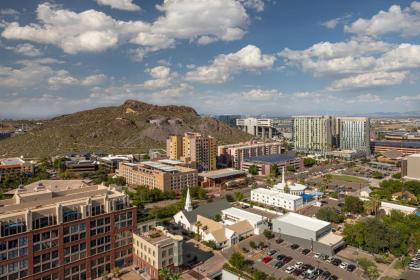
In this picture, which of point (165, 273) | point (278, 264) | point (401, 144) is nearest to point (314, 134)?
point (401, 144)

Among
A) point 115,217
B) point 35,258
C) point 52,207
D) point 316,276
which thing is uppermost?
point 52,207

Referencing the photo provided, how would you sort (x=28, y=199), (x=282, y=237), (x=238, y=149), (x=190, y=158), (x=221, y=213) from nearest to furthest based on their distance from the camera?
(x=28, y=199)
(x=282, y=237)
(x=221, y=213)
(x=190, y=158)
(x=238, y=149)

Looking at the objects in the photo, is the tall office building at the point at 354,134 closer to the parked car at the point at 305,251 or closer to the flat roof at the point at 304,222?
the flat roof at the point at 304,222

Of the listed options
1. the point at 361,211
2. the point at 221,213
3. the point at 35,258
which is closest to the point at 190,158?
the point at 221,213

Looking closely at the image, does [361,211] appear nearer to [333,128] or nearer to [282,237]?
[282,237]

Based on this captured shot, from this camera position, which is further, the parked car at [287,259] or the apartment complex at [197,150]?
the apartment complex at [197,150]

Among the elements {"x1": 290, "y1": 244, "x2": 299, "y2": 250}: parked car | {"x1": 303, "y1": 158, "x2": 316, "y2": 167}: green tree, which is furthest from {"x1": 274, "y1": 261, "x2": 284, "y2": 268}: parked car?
{"x1": 303, "y1": 158, "x2": 316, "y2": 167}: green tree

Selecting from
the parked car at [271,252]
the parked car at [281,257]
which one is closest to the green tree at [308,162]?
the parked car at [271,252]
